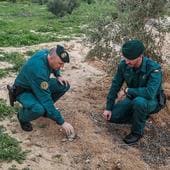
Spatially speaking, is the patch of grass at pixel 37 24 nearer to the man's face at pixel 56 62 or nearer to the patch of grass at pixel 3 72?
the patch of grass at pixel 3 72

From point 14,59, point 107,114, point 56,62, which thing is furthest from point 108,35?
point 14,59

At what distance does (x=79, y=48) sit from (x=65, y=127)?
4705 millimetres

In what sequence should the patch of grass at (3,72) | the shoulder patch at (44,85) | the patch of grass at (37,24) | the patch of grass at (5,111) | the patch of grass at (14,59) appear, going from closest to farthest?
the shoulder patch at (44,85), the patch of grass at (5,111), the patch of grass at (3,72), the patch of grass at (14,59), the patch of grass at (37,24)

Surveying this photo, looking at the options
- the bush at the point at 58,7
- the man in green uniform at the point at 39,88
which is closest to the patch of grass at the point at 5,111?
the man in green uniform at the point at 39,88

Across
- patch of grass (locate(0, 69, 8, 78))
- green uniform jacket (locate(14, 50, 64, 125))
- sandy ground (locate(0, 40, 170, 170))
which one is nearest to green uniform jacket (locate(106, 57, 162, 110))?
sandy ground (locate(0, 40, 170, 170))

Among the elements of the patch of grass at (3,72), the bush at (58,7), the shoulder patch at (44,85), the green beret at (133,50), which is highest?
the green beret at (133,50)

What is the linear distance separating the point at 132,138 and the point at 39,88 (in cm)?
123

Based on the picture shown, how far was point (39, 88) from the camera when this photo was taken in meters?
5.38

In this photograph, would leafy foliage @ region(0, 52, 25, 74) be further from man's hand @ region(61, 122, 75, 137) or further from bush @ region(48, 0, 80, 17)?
bush @ region(48, 0, 80, 17)

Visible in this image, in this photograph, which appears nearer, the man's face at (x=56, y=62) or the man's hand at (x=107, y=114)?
the man's face at (x=56, y=62)

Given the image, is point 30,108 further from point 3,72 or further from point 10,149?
point 3,72

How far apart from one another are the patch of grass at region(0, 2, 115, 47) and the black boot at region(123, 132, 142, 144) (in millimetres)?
2257

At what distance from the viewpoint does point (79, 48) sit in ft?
32.6

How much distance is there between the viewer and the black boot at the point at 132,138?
5.70 m
